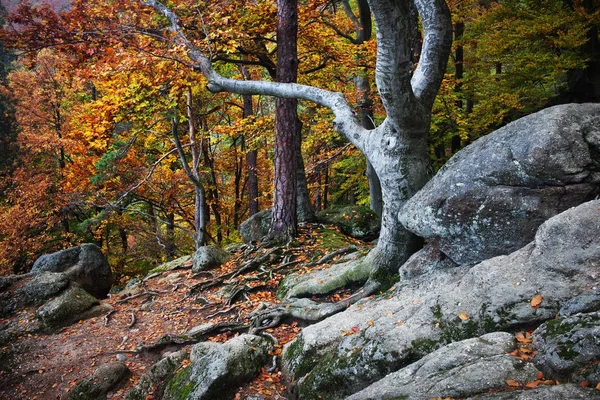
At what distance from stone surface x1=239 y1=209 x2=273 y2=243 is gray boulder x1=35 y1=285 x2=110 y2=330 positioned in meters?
3.87

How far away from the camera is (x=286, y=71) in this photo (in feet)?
28.6

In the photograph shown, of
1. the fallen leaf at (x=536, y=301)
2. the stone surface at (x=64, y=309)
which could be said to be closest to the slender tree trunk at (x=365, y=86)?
the fallen leaf at (x=536, y=301)

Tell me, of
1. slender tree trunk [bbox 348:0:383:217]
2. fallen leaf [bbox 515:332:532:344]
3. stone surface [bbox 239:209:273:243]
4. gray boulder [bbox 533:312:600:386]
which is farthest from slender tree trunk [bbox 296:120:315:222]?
gray boulder [bbox 533:312:600:386]

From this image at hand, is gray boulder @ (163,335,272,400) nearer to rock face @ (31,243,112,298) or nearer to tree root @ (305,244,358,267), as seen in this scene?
tree root @ (305,244,358,267)

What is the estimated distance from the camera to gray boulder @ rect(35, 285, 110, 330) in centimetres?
820

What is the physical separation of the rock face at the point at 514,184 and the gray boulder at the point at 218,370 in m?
2.92

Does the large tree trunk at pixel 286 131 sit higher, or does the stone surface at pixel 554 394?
the large tree trunk at pixel 286 131

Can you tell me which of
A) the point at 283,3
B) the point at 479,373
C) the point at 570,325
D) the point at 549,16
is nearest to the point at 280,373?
the point at 479,373

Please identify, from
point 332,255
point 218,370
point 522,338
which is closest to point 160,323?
point 218,370

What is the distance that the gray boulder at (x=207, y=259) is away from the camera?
937 centimetres

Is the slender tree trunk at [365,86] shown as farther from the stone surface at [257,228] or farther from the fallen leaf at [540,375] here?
the fallen leaf at [540,375]

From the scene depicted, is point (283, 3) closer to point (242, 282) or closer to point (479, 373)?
point (242, 282)

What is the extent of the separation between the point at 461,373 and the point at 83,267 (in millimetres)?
11166

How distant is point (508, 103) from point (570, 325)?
866cm
